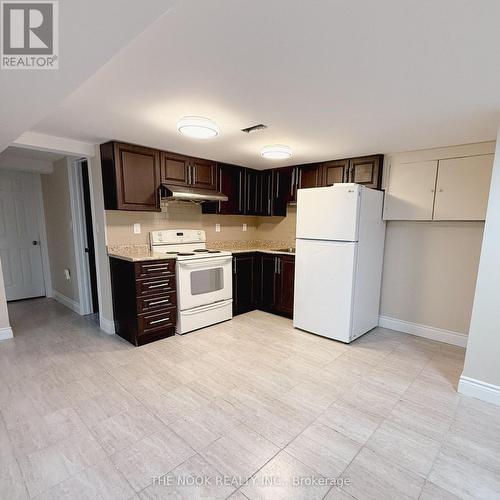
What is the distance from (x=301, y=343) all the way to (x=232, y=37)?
278 centimetres

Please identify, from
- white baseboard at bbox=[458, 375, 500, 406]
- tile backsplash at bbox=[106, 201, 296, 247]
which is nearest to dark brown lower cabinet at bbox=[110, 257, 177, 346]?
tile backsplash at bbox=[106, 201, 296, 247]

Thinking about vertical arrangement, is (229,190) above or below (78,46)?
below

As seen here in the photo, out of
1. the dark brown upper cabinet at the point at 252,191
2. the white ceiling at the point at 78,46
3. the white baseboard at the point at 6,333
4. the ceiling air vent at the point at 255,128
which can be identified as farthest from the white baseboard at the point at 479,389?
the white baseboard at the point at 6,333

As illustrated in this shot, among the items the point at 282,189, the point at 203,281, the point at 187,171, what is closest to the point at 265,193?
the point at 282,189

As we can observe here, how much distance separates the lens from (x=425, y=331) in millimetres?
3268

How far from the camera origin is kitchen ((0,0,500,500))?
1291mm

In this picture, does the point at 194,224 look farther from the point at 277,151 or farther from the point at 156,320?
the point at 277,151

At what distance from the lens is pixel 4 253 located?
4234 millimetres

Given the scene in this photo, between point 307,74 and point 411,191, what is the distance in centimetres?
227

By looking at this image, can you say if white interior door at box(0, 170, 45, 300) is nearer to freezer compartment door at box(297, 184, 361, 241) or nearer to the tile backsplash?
the tile backsplash

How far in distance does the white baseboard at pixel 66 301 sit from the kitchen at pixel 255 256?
1.8 inches

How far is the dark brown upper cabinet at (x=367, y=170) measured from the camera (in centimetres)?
328

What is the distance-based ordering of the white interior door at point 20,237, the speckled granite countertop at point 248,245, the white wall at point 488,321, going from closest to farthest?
the white wall at point 488,321 < the white interior door at point 20,237 < the speckled granite countertop at point 248,245

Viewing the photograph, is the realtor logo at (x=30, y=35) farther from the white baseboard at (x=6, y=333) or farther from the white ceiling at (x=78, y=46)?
the white baseboard at (x=6, y=333)
